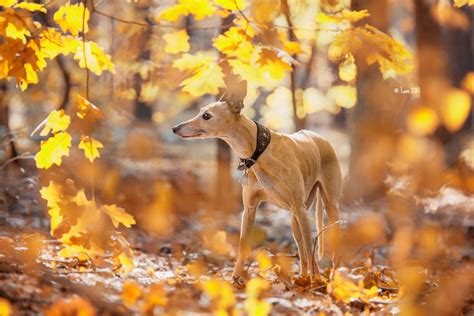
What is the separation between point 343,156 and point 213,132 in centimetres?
1689

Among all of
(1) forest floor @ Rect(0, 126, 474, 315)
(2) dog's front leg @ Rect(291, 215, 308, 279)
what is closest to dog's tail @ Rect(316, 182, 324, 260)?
(1) forest floor @ Rect(0, 126, 474, 315)

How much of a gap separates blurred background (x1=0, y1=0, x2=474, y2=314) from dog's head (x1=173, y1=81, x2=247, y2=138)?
2.37ft

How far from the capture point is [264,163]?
5297 mm

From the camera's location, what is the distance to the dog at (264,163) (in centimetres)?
516

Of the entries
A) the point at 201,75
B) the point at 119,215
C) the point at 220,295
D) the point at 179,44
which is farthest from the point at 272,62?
the point at 220,295

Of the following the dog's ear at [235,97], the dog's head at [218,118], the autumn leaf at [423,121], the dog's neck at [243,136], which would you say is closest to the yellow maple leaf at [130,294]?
the dog's head at [218,118]

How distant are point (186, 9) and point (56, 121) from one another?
1.60m

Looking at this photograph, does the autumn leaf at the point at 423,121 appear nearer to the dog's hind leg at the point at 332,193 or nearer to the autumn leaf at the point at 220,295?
the dog's hind leg at the point at 332,193

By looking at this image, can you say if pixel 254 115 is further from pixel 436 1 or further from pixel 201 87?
pixel 201 87

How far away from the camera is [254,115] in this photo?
2973 cm

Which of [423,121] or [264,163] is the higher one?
[264,163]

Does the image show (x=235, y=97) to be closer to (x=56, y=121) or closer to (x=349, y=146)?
(x=56, y=121)

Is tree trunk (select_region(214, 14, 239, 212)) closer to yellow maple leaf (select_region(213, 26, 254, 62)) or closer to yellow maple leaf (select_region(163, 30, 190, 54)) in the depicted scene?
yellow maple leaf (select_region(163, 30, 190, 54))

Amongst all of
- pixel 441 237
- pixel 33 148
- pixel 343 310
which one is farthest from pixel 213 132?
pixel 33 148
